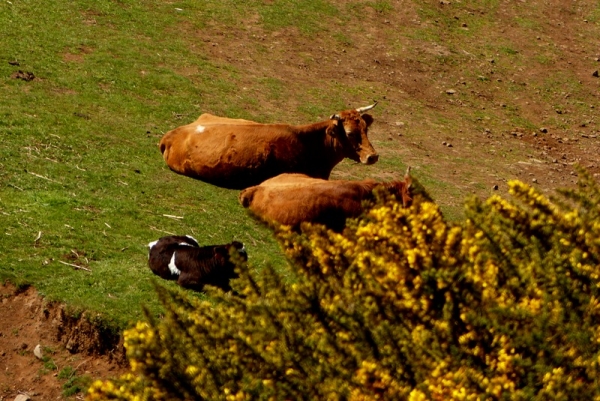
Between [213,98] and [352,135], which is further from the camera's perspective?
[213,98]

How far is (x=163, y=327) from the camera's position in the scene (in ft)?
17.2

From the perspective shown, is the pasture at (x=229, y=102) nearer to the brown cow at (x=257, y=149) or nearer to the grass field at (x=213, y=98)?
the grass field at (x=213, y=98)

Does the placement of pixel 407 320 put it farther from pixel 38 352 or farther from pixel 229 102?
pixel 229 102

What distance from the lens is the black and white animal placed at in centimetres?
865

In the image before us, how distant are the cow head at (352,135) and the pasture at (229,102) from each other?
3.47 ft

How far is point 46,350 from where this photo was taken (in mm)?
7754

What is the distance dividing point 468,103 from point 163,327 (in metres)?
15.2

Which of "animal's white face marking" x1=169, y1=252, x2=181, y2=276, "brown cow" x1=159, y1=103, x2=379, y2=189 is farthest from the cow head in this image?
"animal's white face marking" x1=169, y1=252, x2=181, y2=276

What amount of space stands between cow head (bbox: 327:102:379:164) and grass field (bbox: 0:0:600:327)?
1.14m

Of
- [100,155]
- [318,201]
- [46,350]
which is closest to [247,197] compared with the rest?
[318,201]

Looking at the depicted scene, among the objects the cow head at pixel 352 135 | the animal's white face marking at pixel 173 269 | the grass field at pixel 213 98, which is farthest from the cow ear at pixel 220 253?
the cow head at pixel 352 135

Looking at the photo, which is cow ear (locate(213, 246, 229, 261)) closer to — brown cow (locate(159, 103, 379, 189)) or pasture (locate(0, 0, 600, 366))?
pasture (locate(0, 0, 600, 366))

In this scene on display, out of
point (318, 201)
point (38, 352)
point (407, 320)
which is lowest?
point (38, 352)

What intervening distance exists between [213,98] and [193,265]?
306 inches
